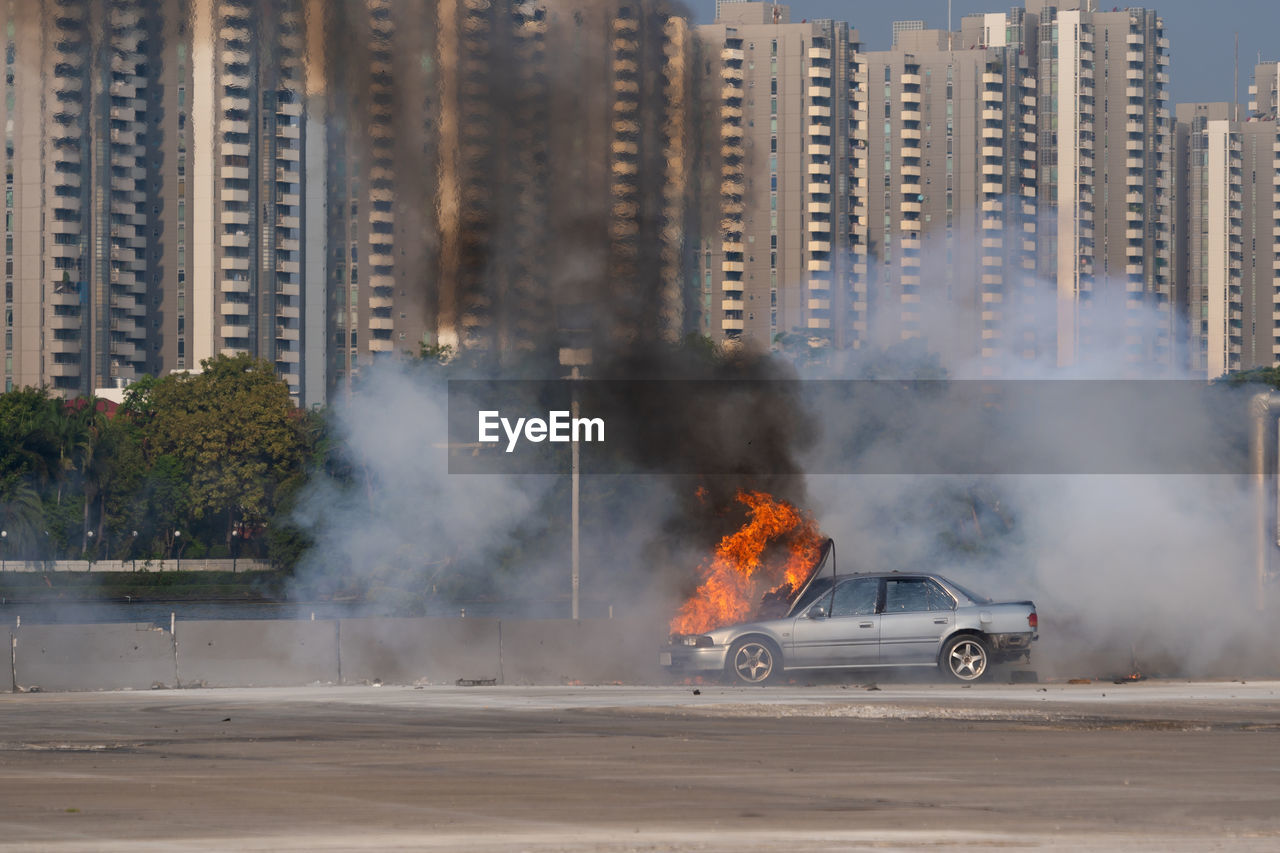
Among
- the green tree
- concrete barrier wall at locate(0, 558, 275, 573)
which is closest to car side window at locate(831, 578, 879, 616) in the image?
the green tree

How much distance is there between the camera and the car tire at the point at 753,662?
74.4 feet

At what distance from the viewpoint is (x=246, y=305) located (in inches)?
4313

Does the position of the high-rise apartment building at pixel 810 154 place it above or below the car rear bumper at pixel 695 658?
above

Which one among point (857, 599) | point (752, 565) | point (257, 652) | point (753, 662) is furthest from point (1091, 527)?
point (257, 652)

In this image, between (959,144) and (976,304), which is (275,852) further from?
(959,144)

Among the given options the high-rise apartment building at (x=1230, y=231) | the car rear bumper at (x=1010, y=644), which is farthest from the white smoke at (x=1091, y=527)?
the high-rise apartment building at (x=1230, y=231)

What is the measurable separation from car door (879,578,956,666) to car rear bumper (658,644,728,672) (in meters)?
2.10

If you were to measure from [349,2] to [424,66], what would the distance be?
5.05 feet

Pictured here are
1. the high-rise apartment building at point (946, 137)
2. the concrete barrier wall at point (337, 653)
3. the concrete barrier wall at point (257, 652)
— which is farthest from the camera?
the high-rise apartment building at point (946, 137)

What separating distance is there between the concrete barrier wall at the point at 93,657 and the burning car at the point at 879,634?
7993mm

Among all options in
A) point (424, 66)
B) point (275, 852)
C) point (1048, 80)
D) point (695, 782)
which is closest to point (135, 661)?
point (424, 66)

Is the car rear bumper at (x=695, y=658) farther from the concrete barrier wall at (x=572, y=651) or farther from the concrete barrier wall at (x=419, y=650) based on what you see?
the concrete barrier wall at (x=419, y=650)

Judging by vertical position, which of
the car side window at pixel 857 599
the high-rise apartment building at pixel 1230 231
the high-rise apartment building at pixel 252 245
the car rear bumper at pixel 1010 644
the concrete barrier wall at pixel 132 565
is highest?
the high-rise apartment building at pixel 1230 231

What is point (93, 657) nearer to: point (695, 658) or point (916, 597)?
point (695, 658)
